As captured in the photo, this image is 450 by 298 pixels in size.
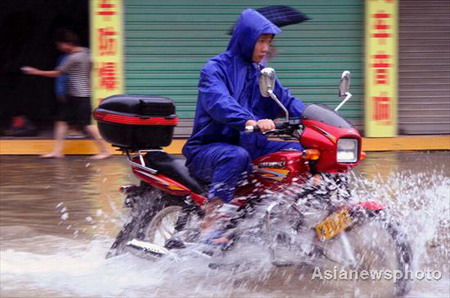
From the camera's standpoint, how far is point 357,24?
12836 millimetres

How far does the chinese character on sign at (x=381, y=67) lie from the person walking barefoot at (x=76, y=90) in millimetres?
3891

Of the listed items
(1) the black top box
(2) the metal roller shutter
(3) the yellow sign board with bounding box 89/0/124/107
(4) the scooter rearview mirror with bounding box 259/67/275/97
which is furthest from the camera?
(2) the metal roller shutter

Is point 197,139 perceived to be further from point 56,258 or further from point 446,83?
point 446,83

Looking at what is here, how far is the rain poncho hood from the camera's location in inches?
223

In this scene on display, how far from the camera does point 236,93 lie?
5852mm

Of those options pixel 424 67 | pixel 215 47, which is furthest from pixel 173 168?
pixel 424 67

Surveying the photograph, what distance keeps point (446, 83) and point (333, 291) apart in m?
8.12

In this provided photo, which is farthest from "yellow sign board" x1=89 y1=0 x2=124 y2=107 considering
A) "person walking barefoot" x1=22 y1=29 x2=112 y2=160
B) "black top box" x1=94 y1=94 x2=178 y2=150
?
"black top box" x1=94 y1=94 x2=178 y2=150

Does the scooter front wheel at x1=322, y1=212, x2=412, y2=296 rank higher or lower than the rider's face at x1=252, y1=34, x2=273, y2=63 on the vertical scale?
lower

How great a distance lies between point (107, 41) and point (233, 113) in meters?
7.12

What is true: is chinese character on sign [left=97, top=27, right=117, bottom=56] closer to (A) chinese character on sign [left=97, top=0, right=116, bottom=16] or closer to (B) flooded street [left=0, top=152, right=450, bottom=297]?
(A) chinese character on sign [left=97, top=0, right=116, bottom=16]

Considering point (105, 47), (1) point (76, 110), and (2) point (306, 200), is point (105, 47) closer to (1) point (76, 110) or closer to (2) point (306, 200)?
(1) point (76, 110)

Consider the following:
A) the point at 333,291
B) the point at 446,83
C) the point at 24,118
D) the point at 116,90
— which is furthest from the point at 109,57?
the point at 333,291

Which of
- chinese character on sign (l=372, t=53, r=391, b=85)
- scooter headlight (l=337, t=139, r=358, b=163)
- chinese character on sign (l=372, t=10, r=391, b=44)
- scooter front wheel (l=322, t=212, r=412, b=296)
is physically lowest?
scooter front wheel (l=322, t=212, r=412, b=296)
